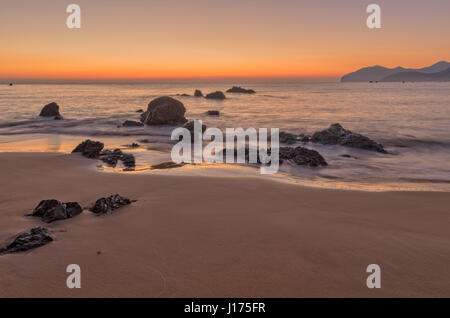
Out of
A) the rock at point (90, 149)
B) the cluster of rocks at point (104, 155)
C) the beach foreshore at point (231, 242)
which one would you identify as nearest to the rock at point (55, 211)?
the beach foreshore at point (231, 242)

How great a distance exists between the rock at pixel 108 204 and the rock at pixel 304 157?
587 centimetres

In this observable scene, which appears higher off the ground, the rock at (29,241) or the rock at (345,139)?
the rock at (345,139)

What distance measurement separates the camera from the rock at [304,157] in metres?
8.90

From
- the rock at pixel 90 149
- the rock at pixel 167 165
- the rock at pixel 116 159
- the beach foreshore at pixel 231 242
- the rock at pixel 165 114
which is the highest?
the rock at pixel 165 114

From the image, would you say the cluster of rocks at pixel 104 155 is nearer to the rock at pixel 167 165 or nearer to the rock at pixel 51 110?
the rock at pixel 167 165

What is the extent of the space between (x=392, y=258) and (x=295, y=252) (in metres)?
1.07

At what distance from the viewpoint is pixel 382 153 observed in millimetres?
11562

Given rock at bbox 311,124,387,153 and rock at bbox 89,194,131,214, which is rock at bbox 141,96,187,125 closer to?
rock at bbox 311,124,387,153

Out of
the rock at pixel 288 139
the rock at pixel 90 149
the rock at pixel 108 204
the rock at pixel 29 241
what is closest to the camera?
the rock at pixel 29 241

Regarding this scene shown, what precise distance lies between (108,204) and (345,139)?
428 inches
